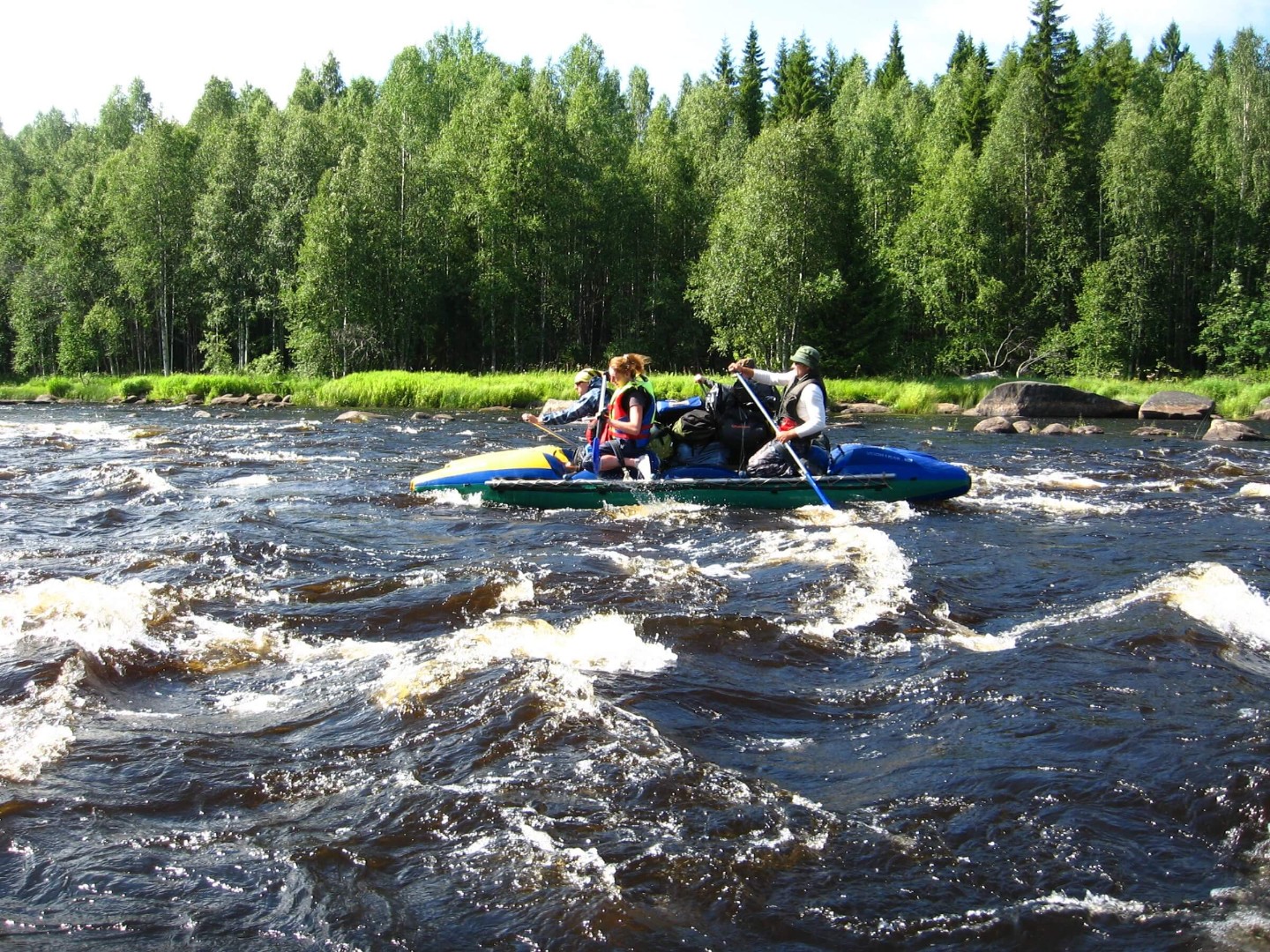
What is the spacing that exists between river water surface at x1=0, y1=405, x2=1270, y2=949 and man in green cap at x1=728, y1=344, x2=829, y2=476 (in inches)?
50.0

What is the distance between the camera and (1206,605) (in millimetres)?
7043

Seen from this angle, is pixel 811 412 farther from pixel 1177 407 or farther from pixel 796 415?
pixel 1177 407

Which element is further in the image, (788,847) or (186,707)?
(186,707)

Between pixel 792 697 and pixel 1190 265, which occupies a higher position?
pixel 1190 265

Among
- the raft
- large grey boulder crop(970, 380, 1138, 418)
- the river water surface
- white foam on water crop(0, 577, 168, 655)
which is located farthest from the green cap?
large grey boulder crop(970, 380, 1138, 418)

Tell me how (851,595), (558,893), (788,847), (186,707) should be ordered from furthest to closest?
(851,595) → (186,707) → (788,847) → (558,893)

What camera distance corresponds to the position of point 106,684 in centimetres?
547

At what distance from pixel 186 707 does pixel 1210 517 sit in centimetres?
1019

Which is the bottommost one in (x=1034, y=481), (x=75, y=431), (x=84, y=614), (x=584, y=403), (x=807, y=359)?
(x=84, y=614)

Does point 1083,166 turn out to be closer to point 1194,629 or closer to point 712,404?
point 712,404

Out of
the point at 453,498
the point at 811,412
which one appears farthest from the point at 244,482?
the point at 811,412

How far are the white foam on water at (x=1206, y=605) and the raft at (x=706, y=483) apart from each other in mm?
3443

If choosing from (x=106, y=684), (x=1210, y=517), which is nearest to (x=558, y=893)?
(x=106, y=684)

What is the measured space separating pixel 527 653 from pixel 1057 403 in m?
22.3
